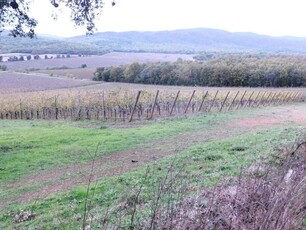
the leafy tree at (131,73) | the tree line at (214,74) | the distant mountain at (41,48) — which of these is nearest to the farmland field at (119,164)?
the tree line at (214,74)

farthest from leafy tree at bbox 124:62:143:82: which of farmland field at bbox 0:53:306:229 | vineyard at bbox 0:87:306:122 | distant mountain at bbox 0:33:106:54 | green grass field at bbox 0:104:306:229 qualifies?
green grass field at bbox 0:104:306:229

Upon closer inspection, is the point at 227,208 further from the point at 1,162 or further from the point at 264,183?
the point at 1,162

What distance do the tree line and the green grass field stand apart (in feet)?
180

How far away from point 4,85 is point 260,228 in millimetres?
69125

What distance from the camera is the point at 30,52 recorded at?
12188 cm

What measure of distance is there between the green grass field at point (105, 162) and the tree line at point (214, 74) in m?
54.8

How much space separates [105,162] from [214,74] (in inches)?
2625

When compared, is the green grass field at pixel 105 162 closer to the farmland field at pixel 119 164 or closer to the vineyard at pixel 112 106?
the farmland field at pixel 119 164

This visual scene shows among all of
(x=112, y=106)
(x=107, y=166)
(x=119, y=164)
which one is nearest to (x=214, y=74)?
(x=112, y=106)

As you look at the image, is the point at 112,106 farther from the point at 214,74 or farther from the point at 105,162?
the point at 214,74

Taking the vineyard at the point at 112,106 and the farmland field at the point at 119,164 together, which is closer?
the farmland field at the point at 119,164

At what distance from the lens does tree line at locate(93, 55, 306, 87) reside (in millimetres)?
75688

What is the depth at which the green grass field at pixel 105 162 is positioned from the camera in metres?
8.02

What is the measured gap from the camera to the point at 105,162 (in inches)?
559
